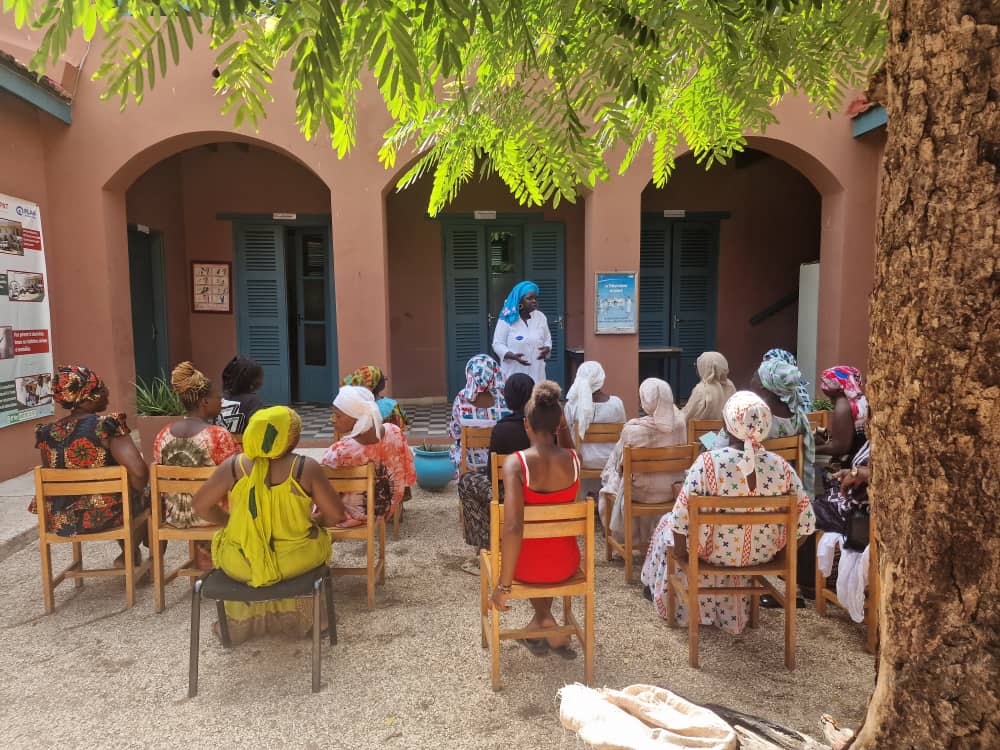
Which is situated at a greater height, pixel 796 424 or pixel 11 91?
pixel 11 91

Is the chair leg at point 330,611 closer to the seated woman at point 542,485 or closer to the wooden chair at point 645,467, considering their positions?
the seated woman at point 542,485

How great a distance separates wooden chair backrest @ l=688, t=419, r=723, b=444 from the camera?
4473 mm

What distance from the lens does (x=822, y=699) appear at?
2693 millimetres

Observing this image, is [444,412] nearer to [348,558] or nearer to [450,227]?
[450,227]

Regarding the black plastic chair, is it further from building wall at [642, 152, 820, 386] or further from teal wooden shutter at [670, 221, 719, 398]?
building wall at [642, 152, 820, 386]

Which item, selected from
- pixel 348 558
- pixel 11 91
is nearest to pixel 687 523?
pixel 348 558

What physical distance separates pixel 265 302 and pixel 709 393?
6596 mm

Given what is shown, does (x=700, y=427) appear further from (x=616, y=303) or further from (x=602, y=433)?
(x=616, y=303)

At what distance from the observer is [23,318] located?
5.91 metres

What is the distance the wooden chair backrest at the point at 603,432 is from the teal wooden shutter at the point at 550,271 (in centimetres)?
488

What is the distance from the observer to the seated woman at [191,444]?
3.52 m

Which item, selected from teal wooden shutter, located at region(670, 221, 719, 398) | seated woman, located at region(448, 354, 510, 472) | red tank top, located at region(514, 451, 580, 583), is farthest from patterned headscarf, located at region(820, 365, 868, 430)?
teal wooden shutter, located at region(670, 221, 719, 398)

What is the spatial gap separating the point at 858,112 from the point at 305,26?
22.6 ft

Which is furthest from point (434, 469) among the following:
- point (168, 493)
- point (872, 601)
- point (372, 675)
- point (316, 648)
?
point (872, 601)
